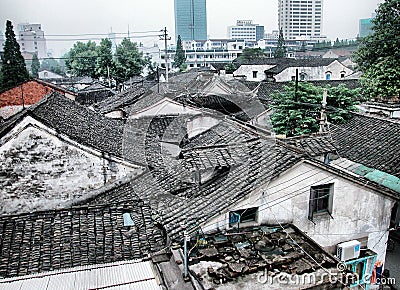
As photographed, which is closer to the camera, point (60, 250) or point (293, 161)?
point (60, 250)

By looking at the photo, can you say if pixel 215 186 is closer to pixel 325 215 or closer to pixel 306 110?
pixel 325 215

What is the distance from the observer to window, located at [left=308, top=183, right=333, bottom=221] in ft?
24.4

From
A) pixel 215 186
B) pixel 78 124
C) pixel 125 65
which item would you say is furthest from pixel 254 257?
pixel 125 65

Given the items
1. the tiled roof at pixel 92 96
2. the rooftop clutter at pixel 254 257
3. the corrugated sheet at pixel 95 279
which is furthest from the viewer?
the tiled roof at pixel 92 96

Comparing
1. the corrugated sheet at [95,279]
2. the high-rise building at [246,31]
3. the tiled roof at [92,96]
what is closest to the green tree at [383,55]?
the tiled roof at [92,96]

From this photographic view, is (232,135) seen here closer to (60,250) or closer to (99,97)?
(60,250)

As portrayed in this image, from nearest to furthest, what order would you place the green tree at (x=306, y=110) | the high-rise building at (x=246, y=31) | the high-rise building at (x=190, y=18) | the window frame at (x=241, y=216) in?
the window frame at (x=241, y=216), the green tree at (x=306, y=110), the high-rise building at (x=246, y=31), the high-rise building at (x=190, y=18)

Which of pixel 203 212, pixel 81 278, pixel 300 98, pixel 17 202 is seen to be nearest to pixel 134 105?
pixel 300 98

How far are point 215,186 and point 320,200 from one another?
7.20 feet

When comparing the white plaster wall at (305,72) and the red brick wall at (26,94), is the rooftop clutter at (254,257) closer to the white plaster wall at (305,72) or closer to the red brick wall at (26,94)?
the red brick wall at (26,94)

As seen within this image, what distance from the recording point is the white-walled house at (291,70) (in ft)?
143

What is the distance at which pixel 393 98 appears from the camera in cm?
2317

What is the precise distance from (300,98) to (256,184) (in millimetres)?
11552

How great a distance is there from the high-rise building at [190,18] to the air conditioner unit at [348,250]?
6986 inches
